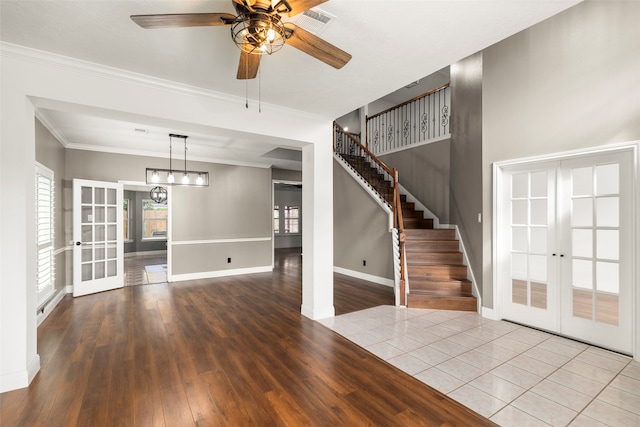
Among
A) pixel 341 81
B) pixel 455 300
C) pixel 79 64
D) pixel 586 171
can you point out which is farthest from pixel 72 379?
pixel 586 171

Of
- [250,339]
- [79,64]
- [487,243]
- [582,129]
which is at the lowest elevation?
[250,339]

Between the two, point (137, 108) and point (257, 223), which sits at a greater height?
point (137, 108)

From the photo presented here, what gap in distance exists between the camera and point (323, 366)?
276 centimetres

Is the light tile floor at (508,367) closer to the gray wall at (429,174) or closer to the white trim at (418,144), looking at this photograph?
the gray wall at (429,174)

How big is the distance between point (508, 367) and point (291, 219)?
35.4 ft

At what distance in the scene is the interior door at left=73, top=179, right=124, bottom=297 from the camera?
521 centimetres

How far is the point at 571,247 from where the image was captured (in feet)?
11.2

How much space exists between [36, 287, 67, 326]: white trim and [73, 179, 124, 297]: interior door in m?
0.23

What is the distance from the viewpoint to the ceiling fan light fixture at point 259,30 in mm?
1603

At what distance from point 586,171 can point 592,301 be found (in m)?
1.46

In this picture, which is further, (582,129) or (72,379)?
(582,129)

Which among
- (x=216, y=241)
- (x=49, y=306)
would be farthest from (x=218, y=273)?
(x=49, y=306)

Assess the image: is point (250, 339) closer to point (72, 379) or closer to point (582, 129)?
point (72, 379)

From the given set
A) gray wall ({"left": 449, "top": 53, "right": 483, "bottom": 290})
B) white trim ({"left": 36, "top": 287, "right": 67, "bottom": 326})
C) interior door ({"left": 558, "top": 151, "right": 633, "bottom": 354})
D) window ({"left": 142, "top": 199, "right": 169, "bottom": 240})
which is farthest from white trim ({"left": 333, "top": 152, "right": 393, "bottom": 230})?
window ({"left": 142, "top": 199, "right": 169, "bottom": 240})
